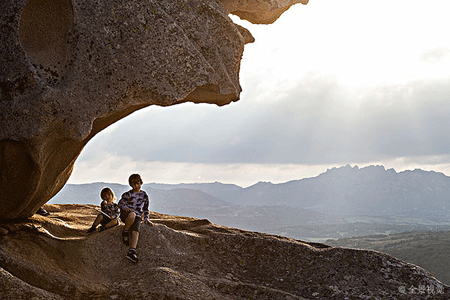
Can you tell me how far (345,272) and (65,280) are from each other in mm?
8976

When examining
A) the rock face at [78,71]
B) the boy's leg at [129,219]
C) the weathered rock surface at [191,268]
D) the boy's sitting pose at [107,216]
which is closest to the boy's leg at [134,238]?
the boy's leg at [129,219]

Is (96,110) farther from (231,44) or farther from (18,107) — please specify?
(231,44)

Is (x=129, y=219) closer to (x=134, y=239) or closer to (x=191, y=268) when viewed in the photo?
(x=134, y=239)

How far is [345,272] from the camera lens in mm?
14734

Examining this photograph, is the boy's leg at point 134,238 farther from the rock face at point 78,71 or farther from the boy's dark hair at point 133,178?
the rock face at point 78,71

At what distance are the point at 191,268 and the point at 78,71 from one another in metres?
7.09

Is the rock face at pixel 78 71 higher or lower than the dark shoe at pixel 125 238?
higher

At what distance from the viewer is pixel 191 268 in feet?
46.3

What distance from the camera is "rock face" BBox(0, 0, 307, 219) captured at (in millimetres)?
12047

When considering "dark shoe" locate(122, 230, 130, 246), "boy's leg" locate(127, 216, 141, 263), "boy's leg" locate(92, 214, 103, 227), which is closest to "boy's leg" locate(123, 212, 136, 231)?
"boy's leg" locate(127, 216, 141, 263)

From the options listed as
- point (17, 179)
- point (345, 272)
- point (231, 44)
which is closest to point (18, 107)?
point (17, 179)

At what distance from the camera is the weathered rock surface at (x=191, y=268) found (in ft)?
38.0

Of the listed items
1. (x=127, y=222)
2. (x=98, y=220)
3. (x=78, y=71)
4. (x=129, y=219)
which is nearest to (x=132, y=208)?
(x=129, y=219)

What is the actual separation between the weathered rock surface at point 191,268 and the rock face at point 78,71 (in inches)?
83.4
